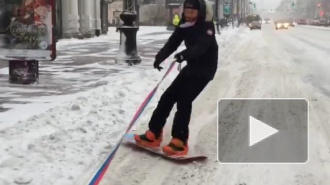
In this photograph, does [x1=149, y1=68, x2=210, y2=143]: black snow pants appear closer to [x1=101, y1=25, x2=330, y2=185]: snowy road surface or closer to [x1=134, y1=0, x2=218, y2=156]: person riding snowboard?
[x1=134, y1=0, x2=218, y2=156]: person riding snowboard

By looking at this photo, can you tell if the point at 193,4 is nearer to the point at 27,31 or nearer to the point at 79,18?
the point at 27,31

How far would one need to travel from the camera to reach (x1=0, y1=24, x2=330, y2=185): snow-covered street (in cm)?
424

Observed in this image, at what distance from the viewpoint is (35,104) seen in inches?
284

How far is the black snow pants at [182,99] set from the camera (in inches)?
193

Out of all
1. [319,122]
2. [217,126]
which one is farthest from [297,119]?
[217,126]

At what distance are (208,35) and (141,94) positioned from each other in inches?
144

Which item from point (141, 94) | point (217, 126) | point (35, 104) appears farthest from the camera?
point (141, 94)

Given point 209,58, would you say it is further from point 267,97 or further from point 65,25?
point 65,25

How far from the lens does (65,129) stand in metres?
5.49

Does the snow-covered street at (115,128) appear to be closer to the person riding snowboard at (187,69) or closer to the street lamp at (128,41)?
the person riding snowboard at (187,69)

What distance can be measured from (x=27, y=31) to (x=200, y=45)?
5349 millimetres

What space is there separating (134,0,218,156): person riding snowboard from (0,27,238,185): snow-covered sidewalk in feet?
2.11
